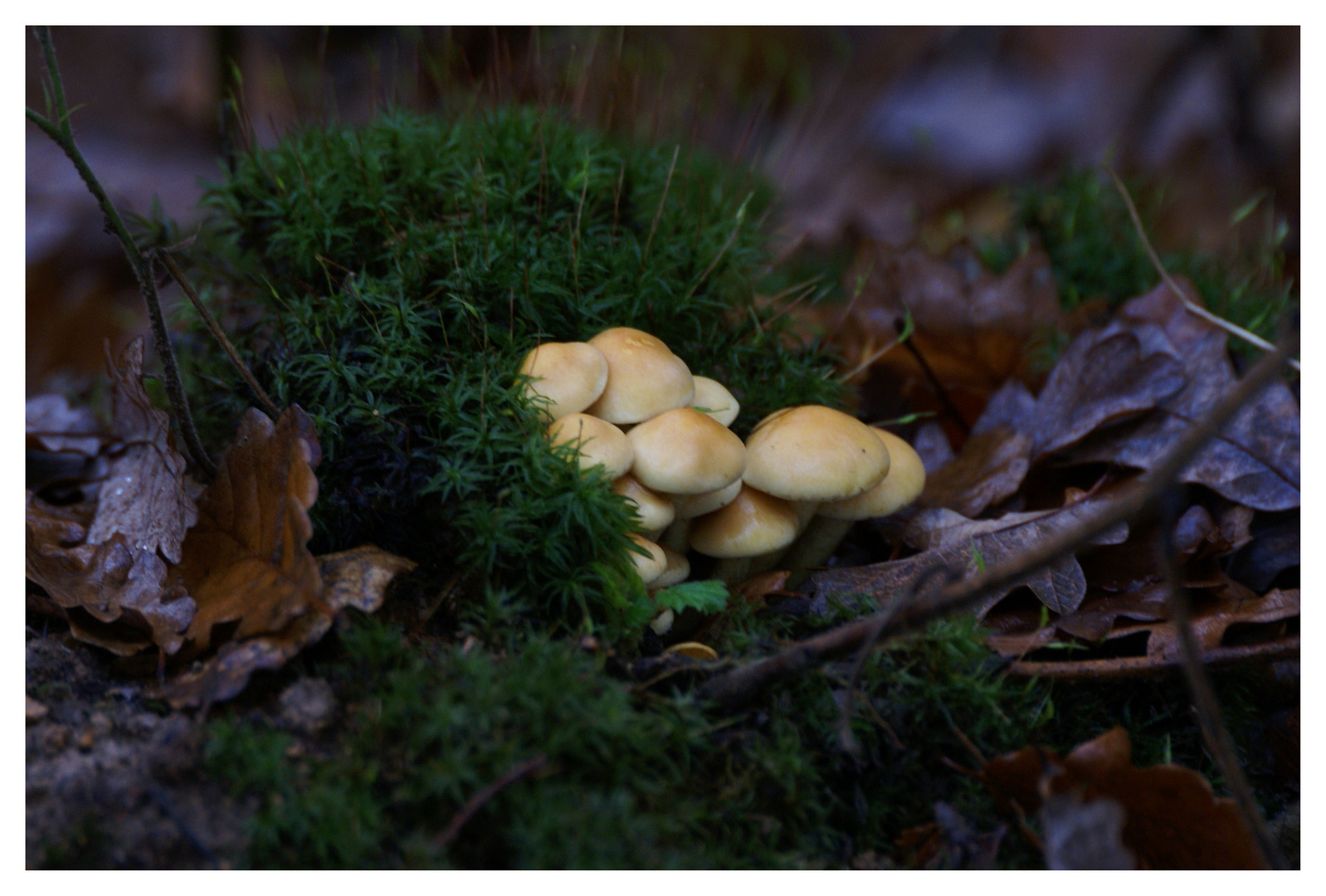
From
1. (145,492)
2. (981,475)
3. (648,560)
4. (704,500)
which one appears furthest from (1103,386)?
(145,492)

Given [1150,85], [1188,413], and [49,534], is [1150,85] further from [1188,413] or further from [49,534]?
[49,534]

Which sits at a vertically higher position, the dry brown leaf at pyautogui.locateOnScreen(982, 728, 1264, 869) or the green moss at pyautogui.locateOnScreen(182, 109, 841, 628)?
the green moss at pyautogui.locateOnScreen(182, 109, 841, 628)

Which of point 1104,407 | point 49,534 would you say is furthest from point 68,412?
point 1104,407

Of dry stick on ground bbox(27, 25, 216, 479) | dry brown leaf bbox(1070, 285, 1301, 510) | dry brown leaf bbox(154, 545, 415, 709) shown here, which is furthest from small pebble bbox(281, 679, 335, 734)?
dry brown leaf bbox(1070, 285, 1301, 510)

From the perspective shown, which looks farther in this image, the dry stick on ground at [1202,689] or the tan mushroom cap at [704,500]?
the tan mushroom cap at [704,500]

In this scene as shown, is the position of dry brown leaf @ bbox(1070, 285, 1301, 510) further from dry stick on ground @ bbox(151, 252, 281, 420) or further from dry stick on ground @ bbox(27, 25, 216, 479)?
dry stick on ground @ bbox(27, 25, 216, 479)

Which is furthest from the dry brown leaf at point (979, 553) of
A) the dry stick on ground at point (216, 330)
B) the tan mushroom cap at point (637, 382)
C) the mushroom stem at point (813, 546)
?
the dry stick on ground at point (216, 330)

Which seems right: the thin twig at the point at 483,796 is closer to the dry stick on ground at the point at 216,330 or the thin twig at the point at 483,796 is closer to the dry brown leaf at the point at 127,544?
the dry brown leaf at the point at 127,544
